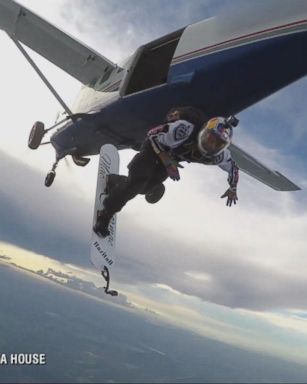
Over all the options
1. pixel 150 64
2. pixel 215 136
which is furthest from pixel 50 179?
pixel 215 136

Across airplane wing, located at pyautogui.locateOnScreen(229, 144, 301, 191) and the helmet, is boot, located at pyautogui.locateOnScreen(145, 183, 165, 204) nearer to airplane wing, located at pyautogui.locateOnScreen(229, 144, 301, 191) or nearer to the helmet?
the helmet

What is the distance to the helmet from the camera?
208 inches

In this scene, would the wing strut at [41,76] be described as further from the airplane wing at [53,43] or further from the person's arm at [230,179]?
the person's arm at [230,179]

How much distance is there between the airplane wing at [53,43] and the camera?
9.27m

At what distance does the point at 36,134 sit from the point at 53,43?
Result: 307 centimetres

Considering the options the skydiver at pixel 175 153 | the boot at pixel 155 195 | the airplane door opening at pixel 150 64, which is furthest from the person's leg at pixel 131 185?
the airplane door opening at pixel 150 64

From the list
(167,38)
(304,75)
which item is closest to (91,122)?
(167,38)

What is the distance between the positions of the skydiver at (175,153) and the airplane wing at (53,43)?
433cm

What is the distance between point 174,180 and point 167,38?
362 centimetres

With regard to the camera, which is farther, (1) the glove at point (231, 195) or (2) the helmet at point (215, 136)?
(1) the glove at point (231, 195)

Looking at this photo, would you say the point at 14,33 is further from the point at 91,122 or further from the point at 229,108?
the point at 229,108

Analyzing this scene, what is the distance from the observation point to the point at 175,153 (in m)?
5.96

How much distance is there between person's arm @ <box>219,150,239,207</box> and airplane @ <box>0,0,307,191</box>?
1.21m

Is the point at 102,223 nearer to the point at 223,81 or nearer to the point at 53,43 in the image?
the point at 223,81
